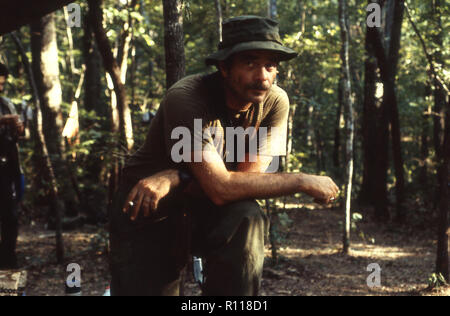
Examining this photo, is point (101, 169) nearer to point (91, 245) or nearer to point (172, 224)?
point (91, 245)

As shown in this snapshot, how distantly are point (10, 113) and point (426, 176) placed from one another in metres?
11.8

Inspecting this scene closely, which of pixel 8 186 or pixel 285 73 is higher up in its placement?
pixel 285 73

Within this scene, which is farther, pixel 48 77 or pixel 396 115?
pixel 396 115

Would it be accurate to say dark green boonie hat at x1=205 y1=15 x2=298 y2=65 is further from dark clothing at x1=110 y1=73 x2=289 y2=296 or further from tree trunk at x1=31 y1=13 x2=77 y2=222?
tree trunk at x1=31 y1=13 x2=77 y2=222

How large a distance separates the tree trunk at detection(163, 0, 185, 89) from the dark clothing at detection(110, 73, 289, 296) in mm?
3251

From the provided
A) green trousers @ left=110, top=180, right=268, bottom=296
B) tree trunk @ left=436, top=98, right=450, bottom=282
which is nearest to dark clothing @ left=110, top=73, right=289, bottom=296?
green trousers @ left=110, top=180, right=268, bottom=296

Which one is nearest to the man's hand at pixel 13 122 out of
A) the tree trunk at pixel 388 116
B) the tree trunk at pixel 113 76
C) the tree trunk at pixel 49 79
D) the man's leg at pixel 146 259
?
the tree trunk at pixel 113 76

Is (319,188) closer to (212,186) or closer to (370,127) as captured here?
(212,186)

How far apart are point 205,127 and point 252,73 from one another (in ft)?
1.31

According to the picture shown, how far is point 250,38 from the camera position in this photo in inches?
99.0

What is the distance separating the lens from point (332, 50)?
1036cm

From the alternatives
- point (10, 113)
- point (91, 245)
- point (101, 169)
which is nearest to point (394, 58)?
→ point (101, 169)

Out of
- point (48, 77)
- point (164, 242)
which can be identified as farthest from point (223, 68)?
point (48, 77)

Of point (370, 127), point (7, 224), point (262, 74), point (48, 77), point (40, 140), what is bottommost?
point (7, 224)
